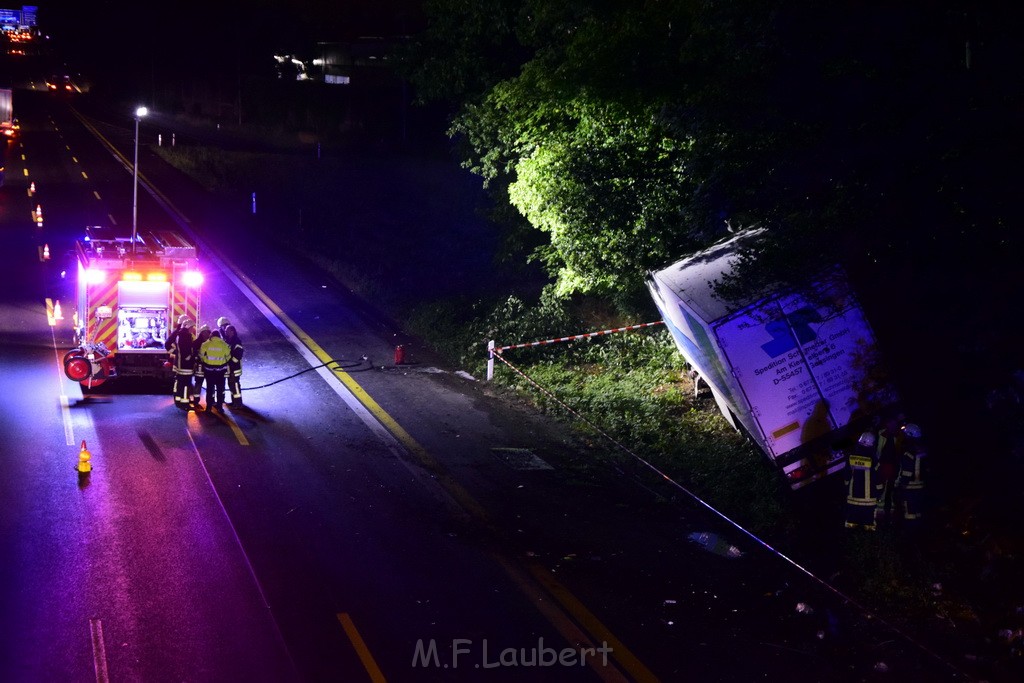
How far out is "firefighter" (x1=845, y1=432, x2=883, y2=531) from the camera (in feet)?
37.3

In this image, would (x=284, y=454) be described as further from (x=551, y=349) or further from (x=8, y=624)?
(x=551, y=349)

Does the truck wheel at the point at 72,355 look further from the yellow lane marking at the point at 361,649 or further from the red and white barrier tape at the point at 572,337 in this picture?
the yellow lane marking at the point at 361,649

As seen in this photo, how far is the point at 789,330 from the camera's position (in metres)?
12.3

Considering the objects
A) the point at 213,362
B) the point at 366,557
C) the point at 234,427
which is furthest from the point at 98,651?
the point at 213,362

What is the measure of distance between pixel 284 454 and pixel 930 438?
28.1 feet

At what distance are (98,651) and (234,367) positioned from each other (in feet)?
28.0

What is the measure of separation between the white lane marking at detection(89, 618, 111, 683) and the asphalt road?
0.02 meters

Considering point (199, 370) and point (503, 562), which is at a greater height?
point (199, 370)

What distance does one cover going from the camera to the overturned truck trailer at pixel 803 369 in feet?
40.2

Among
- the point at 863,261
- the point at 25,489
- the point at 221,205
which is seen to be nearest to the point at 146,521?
the point at 25,489

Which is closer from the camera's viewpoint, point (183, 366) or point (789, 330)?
point (789, 330)

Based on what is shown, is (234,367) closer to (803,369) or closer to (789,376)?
(789,376)

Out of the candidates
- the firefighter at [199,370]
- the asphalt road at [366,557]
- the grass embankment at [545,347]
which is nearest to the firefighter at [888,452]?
the grass embankment at [545,347]

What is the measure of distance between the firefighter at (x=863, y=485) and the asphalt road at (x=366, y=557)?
1.15 meters
